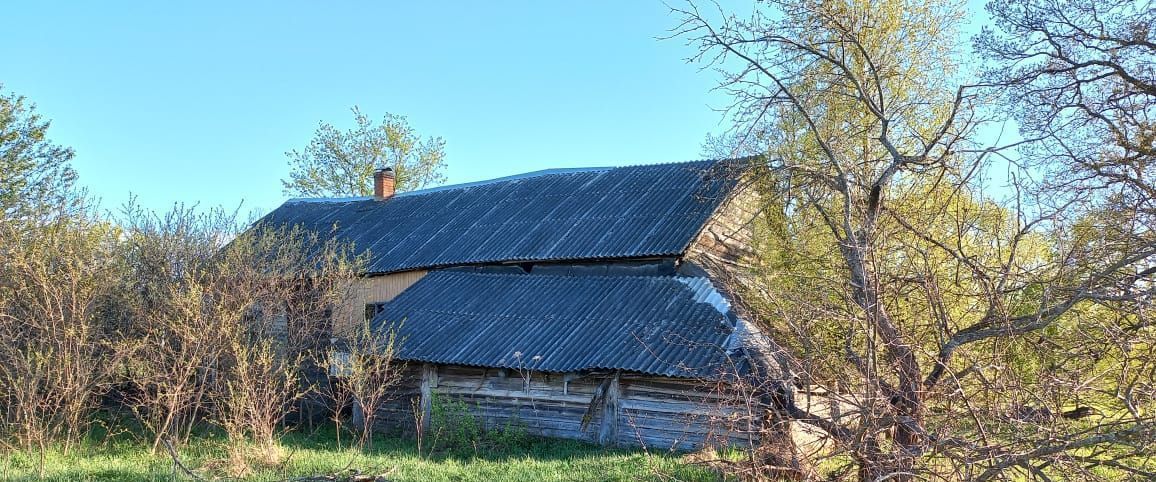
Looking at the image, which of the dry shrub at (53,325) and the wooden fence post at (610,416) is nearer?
the dry shrub at (53,325)

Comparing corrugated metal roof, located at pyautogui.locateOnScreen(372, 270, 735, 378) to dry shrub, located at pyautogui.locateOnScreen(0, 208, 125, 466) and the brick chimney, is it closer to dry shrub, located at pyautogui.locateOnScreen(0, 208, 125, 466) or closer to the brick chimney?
dry shrub, located at pyautogui.locateOnScreen(0, 208, 125, 466)

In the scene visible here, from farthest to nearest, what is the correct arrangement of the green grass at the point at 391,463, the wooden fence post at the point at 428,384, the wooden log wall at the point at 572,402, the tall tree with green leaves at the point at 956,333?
the wooden fence post at the point at 428,384 → the wooden log wall at the point at 572,402 → the green grass at the point at 391,463 → the tall tree with green leaves at the point at 956,333

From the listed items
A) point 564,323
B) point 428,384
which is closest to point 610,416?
point 564,323

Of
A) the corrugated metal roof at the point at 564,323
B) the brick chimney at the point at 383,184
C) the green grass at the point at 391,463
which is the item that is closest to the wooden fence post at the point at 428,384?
the corrugated metal roof at the point at 564,323

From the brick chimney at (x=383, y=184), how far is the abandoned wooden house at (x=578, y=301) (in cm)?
292

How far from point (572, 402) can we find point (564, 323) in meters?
1.55

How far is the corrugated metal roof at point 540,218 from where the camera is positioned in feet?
50.8

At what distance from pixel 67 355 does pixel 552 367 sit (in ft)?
21.8

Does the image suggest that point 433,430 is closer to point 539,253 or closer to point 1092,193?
point 539,253

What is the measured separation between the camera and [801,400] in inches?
467

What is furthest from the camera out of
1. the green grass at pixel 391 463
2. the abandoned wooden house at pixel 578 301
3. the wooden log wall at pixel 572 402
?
the abandoned wooden house at pixel 578 301

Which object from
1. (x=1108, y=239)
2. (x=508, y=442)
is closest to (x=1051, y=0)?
(x=1108, y=239)

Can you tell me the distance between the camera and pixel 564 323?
13703mm

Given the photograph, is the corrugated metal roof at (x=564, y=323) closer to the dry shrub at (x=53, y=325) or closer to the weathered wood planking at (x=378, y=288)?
the weathered wood planking at (x=378, y=288)
